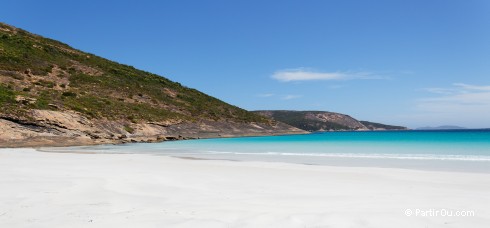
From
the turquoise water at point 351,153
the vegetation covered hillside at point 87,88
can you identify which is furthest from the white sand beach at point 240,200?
the vegetation covered hillside at point 87,88

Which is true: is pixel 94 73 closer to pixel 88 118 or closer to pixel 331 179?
pixel 88 118

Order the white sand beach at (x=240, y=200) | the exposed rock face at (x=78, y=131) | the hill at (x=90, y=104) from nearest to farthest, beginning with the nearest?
1. the white sand beach at (x=240, y=200)
2. the exposed rock face at (x=78, y=131)
3. the hill at (x=90, y=104)

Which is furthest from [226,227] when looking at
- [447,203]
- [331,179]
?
[331,179]

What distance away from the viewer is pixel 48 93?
45938 mm

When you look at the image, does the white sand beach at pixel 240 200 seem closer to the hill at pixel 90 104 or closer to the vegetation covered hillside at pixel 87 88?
the hill at pixel 90 104

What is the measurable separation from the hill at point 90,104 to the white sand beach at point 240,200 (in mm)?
24864

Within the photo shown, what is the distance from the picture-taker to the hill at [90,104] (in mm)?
34978

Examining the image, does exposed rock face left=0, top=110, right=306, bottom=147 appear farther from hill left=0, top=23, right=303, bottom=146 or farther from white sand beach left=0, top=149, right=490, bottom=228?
white sand beach left=0, top=149, right=490, bottom=228

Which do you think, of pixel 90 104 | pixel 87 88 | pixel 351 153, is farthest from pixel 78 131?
pixel 351 153

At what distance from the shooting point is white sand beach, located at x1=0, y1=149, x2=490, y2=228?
6.15 metres

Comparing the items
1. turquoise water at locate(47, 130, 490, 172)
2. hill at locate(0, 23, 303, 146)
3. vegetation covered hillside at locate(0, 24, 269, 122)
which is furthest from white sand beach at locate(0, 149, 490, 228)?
vegetation covered hillside at locate(0, 24, 269, 122)

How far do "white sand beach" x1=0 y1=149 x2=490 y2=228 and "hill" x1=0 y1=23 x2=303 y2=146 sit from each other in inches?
979

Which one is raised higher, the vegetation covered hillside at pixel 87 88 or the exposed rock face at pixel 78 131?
the vegetation covered hillside at pixel 87 88

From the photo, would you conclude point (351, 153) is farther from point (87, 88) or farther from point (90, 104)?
point (87, 88)
